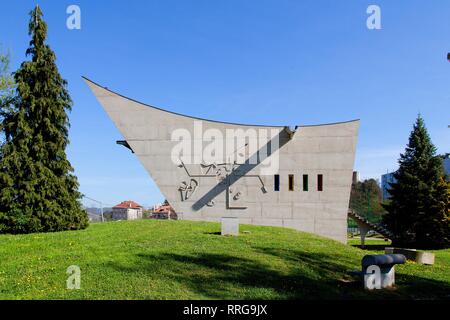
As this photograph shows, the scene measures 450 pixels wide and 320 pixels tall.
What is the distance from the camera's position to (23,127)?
2083 cm

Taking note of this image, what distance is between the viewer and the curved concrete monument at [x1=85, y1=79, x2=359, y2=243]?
77.7ft

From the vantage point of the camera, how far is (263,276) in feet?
33.6

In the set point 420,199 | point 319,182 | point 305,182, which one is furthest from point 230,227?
point 420,199

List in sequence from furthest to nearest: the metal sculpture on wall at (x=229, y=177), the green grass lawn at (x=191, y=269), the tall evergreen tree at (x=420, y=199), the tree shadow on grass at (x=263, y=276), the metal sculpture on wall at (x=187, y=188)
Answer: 1. the tall evergreen tree at (x=420, y=199)
2. the metal sculpture on wall at (x=187, y=188)
3. the metal sculpture on wall at (x=229, y=177)
4. the tree shadow on grass at (x=263, y=276)
5. the green grass lawn at (x=191, y=269)

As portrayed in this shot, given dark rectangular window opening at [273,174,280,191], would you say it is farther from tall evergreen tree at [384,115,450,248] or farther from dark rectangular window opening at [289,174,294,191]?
tall evergreen tree at [384,115,450,248]

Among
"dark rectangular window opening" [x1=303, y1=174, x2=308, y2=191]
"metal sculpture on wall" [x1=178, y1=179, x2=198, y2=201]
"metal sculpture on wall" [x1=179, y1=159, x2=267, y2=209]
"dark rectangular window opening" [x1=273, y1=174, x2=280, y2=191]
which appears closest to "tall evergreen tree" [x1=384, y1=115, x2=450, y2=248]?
"dark rectangular window opening" [x1=303, y1=174, x2=308, y2=191]

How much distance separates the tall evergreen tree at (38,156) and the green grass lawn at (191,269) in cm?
425

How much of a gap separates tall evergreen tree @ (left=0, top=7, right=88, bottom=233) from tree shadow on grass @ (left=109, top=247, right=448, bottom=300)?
10888mm

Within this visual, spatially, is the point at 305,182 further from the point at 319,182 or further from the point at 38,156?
the point at 38,156

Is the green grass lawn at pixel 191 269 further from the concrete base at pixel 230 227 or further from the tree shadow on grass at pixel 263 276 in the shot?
the concrete base at pixel 230 227

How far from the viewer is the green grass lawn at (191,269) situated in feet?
28.8

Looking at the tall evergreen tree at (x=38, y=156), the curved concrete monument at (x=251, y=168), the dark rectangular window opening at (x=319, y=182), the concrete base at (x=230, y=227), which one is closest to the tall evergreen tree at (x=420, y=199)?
the curved concrete monument at (x=251, y=168)

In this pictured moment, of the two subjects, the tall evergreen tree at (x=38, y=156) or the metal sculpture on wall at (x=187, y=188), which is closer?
the tall evergreen tree at (x=38, y=156)
